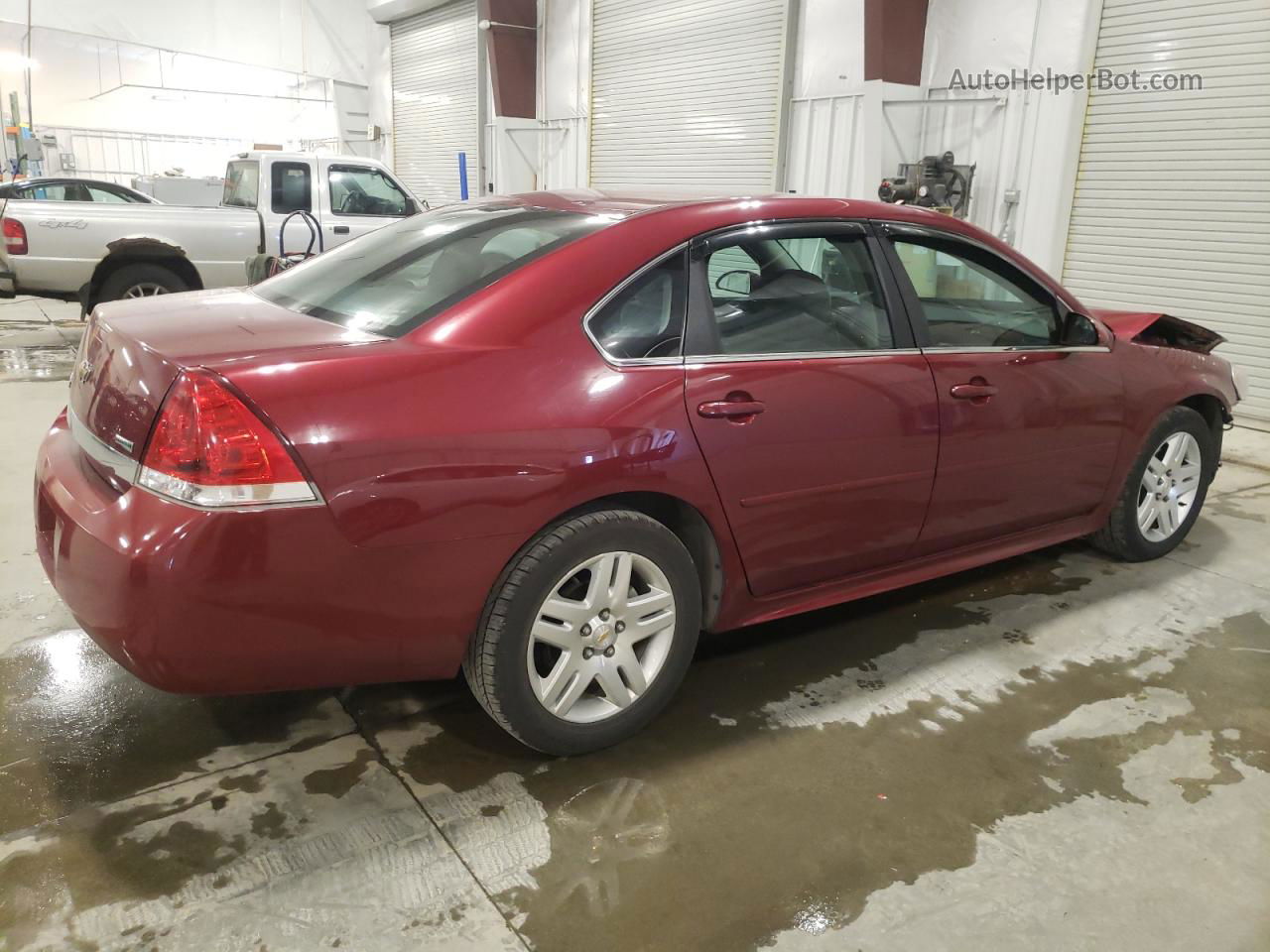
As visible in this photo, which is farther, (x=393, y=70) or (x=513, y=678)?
(x=393, y=70)

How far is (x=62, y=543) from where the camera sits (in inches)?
82.7

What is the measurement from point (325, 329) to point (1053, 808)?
85.2 inches

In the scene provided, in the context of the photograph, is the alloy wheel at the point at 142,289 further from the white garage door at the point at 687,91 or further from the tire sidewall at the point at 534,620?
the tire sidewall at the point at 534,620

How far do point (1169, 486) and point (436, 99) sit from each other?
612 inches

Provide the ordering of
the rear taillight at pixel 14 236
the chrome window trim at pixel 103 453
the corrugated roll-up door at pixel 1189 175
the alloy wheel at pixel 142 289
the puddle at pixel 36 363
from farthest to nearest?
the alloy wheel at pixel 142 289 → the rear taillight at pixel 14 236 → the puddle at pixel 36 363 → the corrugated roll-up door at pixel 1189 175 → the chrome window trim at pixel 103 453

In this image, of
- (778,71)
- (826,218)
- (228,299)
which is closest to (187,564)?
(228,299)

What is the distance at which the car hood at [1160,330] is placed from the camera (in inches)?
146

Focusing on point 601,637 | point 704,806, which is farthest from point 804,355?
point 704,806

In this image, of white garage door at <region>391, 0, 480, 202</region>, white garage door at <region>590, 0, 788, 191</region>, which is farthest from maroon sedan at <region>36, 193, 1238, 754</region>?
white garage door at <region>391, 0, 480, 202</region>

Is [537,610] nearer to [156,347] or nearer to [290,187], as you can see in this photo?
[156,347]

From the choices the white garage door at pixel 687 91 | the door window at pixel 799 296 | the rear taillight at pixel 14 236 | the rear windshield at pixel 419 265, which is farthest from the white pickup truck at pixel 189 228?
the door window at pixel 799 296

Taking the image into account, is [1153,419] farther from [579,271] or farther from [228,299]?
[228,299]

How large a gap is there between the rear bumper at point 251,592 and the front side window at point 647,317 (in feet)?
1.94

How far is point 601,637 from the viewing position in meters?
2.36
